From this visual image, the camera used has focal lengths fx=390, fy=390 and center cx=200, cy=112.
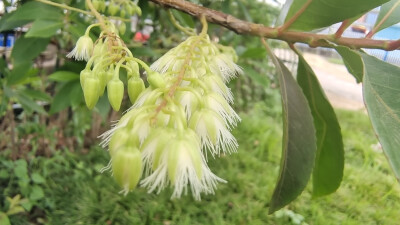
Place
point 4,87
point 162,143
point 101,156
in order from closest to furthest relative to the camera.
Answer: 1. point 162,143
2. point 4,87
3. point 101,156

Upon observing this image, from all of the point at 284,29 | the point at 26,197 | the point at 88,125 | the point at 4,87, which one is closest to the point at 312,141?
the point at 284,29

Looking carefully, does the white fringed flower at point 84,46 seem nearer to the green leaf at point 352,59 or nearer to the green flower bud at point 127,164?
the green flower bud at point 127,164

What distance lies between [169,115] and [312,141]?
29 centimetres

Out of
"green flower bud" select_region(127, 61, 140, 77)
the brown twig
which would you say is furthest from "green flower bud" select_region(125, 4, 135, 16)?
"green flower bud" select_region(127, 61, 140, 77)

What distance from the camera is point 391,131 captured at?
584 mm

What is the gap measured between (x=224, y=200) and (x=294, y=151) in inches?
57.2

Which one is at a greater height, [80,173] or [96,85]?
[96,85]

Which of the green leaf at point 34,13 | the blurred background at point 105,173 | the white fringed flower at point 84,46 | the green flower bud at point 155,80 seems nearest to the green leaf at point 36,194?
the blurred background at point 105,173

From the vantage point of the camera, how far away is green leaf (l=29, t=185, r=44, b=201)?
6.64 ft

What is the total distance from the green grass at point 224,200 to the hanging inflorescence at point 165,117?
1.14m

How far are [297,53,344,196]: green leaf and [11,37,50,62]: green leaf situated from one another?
0.80m

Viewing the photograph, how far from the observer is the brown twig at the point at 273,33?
74 cm

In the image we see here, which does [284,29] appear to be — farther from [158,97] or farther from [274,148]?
[274,148]

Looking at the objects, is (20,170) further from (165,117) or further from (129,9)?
(165,117)
